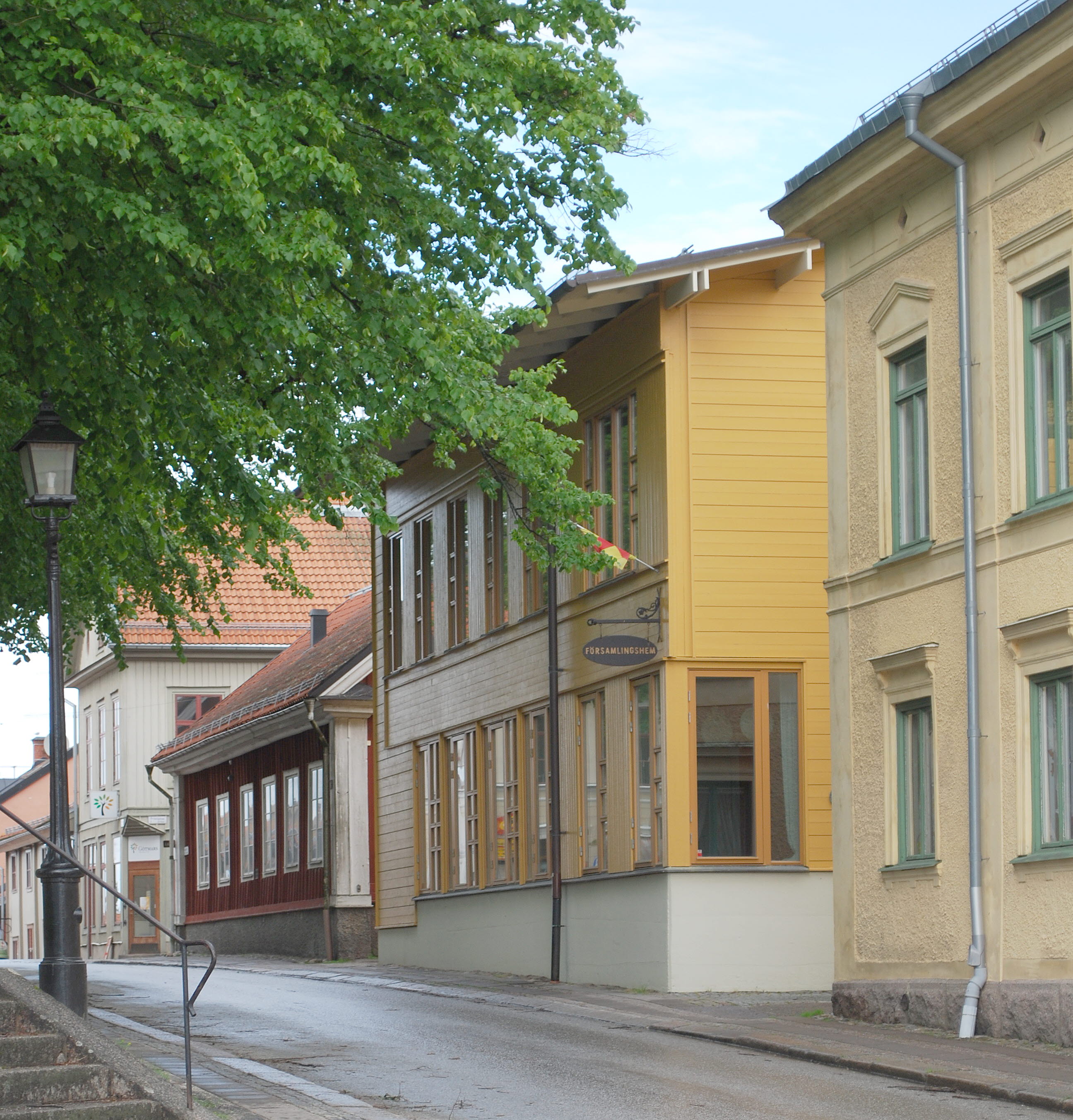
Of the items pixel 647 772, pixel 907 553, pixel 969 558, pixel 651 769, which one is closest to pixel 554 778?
pixel 647 772

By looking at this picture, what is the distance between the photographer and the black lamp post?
12266 millimetres

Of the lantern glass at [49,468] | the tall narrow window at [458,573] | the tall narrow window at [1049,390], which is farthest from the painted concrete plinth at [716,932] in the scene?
the lantern glass at [49,468]

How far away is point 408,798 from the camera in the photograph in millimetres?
30625

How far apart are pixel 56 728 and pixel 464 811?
15.8m

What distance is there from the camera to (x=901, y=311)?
56.4 feet

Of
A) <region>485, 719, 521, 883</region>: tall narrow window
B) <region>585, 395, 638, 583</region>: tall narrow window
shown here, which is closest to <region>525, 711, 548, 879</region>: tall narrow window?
<region>485, 719, 521, 883</region>: tall narrow window

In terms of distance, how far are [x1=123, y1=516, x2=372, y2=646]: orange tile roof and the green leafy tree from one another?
102 ft

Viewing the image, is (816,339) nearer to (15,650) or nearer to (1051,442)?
(1051,442)

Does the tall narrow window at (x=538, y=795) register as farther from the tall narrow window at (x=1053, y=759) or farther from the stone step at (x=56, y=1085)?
the stone step at (x=56, y=1085)

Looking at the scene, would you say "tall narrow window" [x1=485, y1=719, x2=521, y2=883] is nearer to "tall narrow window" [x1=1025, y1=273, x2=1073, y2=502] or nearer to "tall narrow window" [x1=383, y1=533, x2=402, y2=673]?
"tall narrow window" [x1=383, y1=533, x2=402, y2=673]

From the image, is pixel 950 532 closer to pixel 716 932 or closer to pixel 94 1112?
pixel 716 932

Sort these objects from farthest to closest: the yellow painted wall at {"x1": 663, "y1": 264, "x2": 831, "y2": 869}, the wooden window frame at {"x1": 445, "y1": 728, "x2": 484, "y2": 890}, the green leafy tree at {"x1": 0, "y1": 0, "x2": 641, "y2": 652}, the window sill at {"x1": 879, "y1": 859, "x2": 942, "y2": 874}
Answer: the wooden window frame at {"x1": 445, "y1": 728, "x2": 484, "y2": 890}
the yellow painted wall at {"x1": 663, "y1": 264, "x2": 831, "y2": 869}
the window sill at {"x1": 879, "y1": 859, "x2": 942, "y2": 874}
the green leafy tree at {"x1": 0, "y1": 0, "x2": 641, "y2": 652}

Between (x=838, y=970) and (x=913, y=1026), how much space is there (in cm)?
189

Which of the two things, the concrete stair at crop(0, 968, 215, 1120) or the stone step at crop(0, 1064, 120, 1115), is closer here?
the concrete stair at crop(0, 968, 215, 1120)
